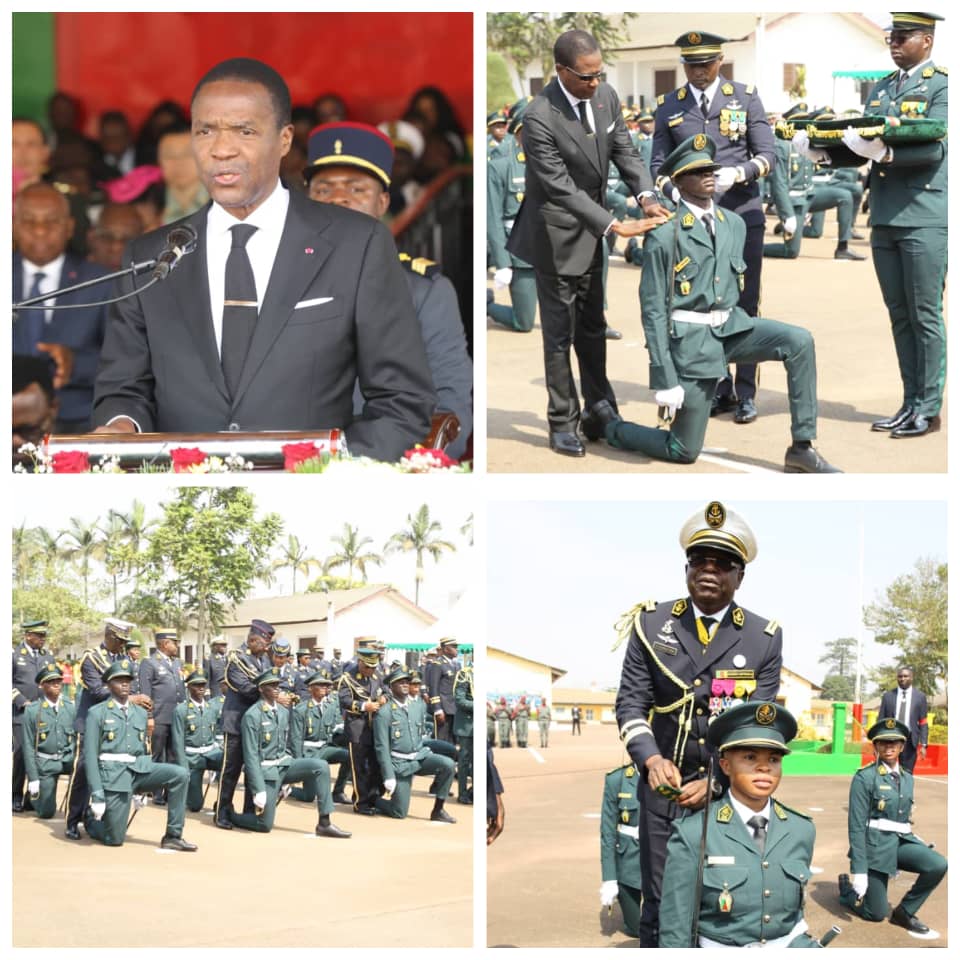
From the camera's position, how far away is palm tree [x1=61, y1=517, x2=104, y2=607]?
844 cm

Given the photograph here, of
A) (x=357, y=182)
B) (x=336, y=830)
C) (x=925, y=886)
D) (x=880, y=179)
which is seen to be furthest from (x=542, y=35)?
(x=925, y=886)

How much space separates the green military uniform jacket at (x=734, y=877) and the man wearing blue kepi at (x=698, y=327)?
2.30m

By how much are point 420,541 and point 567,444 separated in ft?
2.87

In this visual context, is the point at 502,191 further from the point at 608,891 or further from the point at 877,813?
the point at 608,891

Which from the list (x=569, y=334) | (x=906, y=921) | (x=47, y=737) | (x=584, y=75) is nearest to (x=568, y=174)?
(x=584, y=75)

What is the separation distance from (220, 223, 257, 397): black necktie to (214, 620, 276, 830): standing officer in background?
59.3 inches

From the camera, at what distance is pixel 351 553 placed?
28.3ft

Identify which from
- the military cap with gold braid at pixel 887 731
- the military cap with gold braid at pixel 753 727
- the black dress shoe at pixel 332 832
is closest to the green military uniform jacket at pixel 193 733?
the black dress shoe at pixel 332 832

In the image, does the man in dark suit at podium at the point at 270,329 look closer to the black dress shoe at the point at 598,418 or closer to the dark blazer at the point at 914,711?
the black dress shoe at the point at 598,418

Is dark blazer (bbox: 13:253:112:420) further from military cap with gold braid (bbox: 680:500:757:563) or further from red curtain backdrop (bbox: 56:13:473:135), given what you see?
military cap with gold braid (bbox: 680:500:757:563)

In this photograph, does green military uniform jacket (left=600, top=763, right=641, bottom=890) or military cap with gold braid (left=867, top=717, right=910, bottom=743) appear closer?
green military uniform jacket (left=600, top=763, right=641, bottom=890)

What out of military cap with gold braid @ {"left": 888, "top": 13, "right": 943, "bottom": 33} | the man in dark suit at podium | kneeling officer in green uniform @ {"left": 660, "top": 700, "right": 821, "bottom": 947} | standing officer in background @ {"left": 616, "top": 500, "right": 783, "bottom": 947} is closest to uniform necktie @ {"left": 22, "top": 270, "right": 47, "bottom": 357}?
the man in dark suit at podium

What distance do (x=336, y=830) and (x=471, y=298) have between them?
2.71 metres

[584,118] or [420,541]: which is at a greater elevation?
[584,118]
